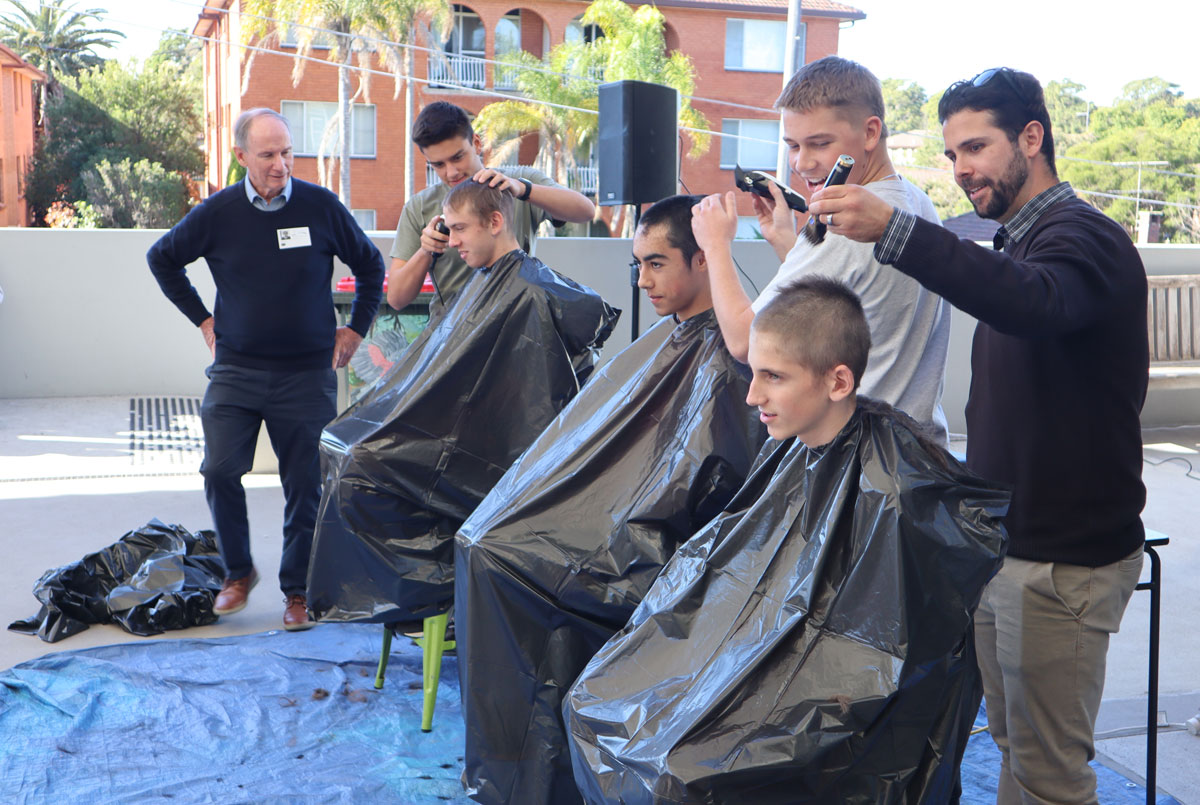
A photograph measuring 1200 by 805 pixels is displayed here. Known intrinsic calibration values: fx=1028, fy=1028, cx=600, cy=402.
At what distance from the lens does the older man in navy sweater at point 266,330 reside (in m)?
3.08

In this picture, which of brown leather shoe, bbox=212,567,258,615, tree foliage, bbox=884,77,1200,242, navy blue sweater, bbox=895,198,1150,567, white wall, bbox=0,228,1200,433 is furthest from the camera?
tree foliage, bbox=884,77,1200,242

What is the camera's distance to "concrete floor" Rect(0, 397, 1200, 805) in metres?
2.72

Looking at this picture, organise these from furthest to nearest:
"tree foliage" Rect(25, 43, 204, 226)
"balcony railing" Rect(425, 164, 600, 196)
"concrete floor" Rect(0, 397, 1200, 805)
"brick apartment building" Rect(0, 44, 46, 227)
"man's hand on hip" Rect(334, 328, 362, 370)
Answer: "tree foliage" Rect(25, 43, 204, 226), "brick apartment building" Rect(0, 44, 46, 227), "balcony railing" Rect(425, 164, 600, 196), "man's hand on hip" Rect(334, 328, 362, 370), "concrete floor" Rect(0, 397, 1200, 805)

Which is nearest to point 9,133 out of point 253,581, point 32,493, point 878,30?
point 32,493

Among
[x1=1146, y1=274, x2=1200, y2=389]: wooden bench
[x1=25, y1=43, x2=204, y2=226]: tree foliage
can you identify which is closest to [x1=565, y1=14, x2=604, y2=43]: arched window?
[x1=25, y1=43, x2=204, y2=226]: tree foliage

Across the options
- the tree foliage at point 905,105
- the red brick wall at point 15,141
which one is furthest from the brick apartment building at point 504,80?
the tree foliage at point 905,105

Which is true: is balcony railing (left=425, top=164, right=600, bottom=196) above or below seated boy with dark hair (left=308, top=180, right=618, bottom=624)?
above

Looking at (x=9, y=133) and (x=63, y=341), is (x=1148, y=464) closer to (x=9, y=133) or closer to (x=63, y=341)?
(x=63, y=341)

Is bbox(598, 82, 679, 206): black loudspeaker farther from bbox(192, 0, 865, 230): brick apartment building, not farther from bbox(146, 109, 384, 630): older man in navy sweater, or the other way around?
bbox(192, 0, 865, 230): brick apartment building

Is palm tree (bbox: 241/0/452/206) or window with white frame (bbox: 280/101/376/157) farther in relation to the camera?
window with white frame (bbox: 280/101/376/157)

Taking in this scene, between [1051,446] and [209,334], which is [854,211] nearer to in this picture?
[1051,446]

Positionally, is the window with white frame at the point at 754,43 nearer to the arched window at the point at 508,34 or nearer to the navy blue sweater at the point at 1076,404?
the arched window at the point at 508,34

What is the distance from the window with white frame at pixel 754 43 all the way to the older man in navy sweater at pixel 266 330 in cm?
A: 2149

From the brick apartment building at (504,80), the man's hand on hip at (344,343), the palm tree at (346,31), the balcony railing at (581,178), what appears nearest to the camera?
the man's hand on hip at (344,343)
